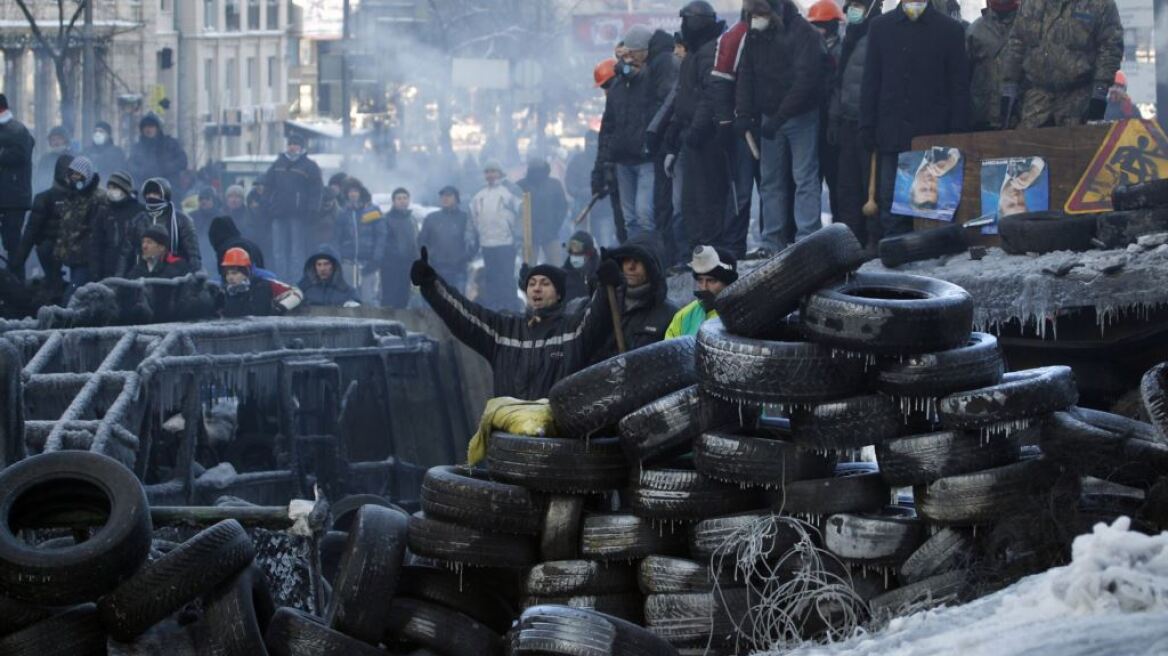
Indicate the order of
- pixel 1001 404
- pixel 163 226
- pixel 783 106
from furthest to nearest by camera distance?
pixel 163 226
pixel 783 106
pixel 1001 404

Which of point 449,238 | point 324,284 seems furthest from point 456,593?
point 449,238

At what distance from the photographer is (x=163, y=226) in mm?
16922

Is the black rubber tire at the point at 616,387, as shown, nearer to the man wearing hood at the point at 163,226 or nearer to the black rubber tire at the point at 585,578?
the black rubber tire at the point at 585,578

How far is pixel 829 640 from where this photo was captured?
23.0 ft

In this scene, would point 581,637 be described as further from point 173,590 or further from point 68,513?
point 68,513

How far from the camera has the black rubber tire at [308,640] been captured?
25.6 ft

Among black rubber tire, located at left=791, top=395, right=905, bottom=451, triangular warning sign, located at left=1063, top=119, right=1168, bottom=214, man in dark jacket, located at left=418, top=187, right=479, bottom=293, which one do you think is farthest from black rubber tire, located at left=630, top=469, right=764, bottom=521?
man in dark jacket, located at left=418, top=187, right=479, bottom=293

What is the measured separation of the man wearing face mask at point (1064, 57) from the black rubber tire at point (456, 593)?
632 cm

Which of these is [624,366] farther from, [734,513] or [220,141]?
[220,141]

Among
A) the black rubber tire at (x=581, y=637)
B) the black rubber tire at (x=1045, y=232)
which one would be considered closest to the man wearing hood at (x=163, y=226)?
the black rubber tire at (x=1045, y=232)

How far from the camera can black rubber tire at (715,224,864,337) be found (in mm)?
7965

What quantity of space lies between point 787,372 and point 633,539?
3.46 feet

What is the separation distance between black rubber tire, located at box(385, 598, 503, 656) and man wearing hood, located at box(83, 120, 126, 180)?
2121 centimetres

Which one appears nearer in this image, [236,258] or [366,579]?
[366,579]
